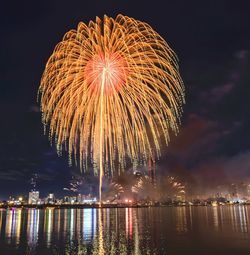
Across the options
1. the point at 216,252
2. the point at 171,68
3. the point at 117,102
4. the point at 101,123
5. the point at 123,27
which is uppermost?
the point at 123,27

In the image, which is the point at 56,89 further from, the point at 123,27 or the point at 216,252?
the point at 216,252

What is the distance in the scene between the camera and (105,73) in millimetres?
40156

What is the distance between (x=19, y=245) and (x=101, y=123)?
55.6 ft

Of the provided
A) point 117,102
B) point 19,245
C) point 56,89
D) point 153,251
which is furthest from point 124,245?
point 56,89

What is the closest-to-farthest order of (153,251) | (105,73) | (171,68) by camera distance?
(153,251), (171,68), (105,73)

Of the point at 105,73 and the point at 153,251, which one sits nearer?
the point at 153,251

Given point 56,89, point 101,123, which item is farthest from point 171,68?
point 56,89

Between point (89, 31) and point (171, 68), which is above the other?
point (89, 31)

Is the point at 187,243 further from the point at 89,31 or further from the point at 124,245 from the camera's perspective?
the point at 89,31

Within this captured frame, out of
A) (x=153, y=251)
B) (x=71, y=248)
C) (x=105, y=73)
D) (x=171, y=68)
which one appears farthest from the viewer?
(x=105, y=73)

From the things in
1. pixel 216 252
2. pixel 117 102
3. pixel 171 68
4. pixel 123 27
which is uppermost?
pixel 123 27

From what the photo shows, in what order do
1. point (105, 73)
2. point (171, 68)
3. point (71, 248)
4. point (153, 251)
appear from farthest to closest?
point (105, 73) < point (171, 68) < point (71, 248) < point (153, 251)

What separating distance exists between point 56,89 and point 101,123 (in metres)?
6.71

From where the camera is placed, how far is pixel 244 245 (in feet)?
119
